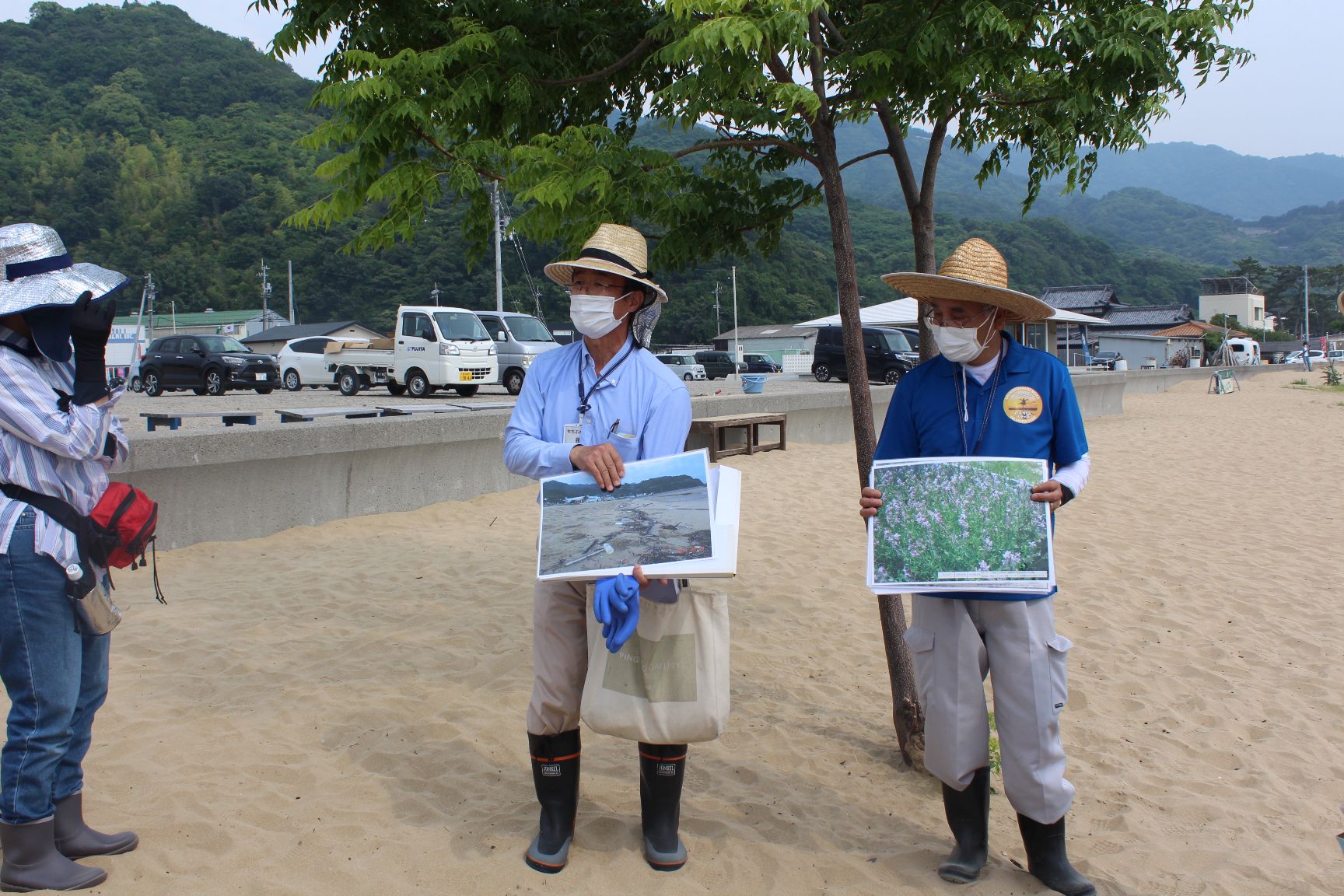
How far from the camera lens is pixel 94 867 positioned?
2941mm

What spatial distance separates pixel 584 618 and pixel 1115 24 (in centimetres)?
306

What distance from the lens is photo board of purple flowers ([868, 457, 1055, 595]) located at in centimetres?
274

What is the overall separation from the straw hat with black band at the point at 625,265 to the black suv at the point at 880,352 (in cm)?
2469

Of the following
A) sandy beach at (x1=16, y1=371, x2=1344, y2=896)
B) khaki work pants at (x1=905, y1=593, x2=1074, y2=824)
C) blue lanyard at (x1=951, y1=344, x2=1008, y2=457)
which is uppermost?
blue lanyard at (x1=951, y1=344, x2=1008, y2=457)

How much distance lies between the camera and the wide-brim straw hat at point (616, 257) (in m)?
2.95

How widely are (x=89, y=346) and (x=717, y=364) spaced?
4506 centimetres

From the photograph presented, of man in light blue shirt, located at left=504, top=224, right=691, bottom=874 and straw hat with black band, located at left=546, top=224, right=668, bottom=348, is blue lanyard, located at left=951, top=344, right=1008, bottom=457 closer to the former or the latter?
man in light blue shirt, located at left=504, top=224, right=691, bottom=874

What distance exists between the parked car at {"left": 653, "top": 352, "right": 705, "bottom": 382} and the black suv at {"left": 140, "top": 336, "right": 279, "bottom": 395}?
55.8ft

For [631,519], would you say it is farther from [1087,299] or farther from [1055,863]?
[1087,299]

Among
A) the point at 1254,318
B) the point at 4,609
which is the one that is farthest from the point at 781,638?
the point at 1254,318

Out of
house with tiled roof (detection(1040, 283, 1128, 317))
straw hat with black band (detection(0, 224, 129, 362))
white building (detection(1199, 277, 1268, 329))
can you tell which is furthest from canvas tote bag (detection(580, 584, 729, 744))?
white building (detection(1199, 277, 1268, 329))

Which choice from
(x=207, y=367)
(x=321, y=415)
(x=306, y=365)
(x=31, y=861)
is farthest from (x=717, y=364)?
(x=31, y=861)

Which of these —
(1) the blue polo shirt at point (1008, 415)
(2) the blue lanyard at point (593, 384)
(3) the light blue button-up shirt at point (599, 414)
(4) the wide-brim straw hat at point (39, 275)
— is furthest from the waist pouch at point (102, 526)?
(1) the blue polo shirt at point (1008, 415)

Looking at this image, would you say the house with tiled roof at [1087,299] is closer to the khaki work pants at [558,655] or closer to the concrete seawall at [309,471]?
the concrete seawall at [309,471]
